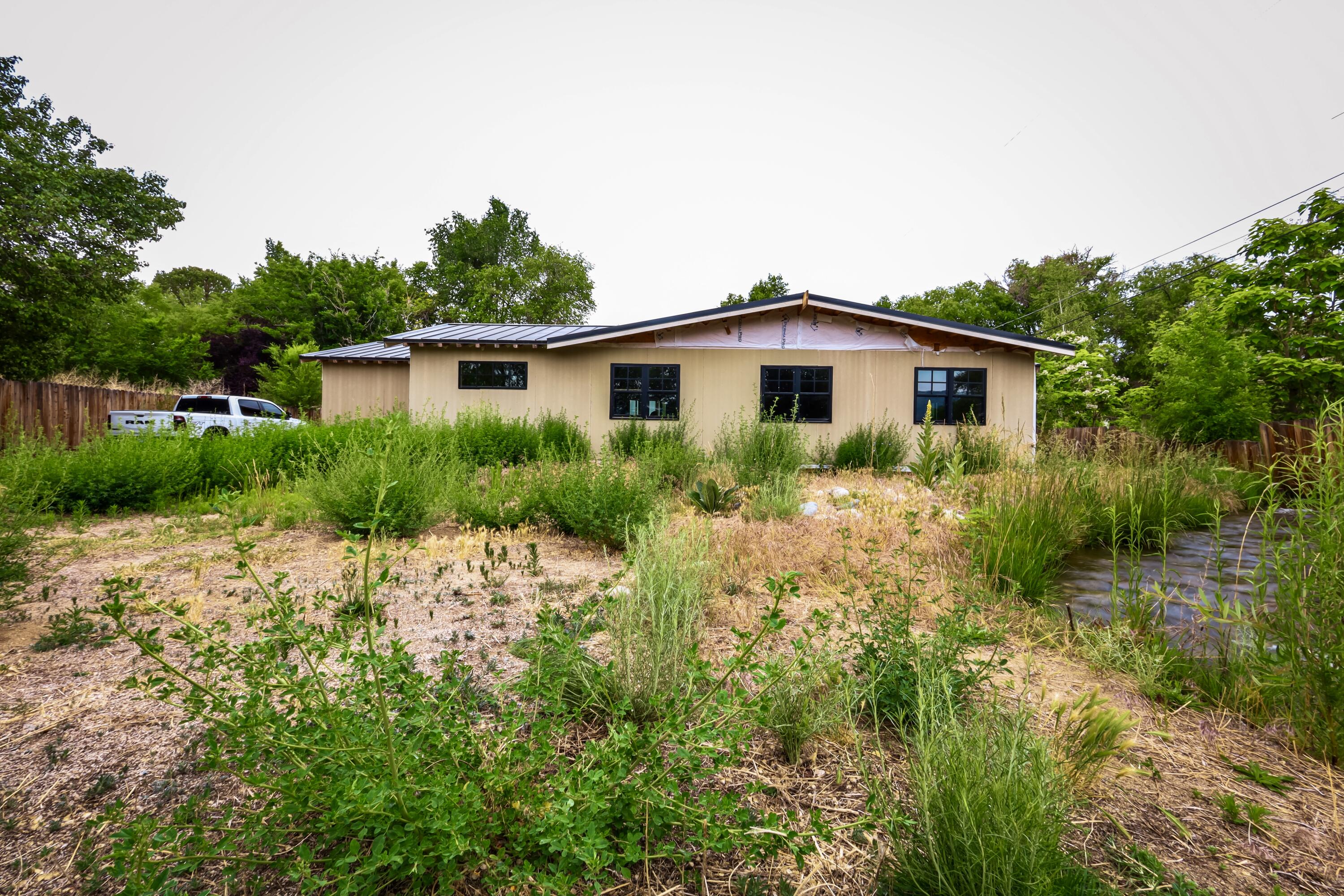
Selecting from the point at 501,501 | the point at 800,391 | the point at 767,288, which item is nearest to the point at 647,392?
the point at 800,391

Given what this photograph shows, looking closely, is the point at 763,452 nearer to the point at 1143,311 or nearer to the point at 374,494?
the point at 374,494

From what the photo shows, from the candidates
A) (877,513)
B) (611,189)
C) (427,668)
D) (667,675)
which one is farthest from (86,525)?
(611,189)

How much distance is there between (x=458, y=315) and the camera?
32.2 meters

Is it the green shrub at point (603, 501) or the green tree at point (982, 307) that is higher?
the green tree at point (982, 307)

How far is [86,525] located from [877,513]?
7.58 metres

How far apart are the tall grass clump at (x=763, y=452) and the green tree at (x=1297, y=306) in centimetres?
1310

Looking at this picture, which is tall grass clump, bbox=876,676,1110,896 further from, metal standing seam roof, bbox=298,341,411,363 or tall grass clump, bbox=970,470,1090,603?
metal standing seam roof, bbox=298,341,411,363

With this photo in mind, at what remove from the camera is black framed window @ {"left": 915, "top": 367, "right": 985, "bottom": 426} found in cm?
1127

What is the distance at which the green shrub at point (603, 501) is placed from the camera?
15.1ft

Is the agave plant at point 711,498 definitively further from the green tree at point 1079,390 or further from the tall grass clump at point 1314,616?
the green tree at point 1079,390

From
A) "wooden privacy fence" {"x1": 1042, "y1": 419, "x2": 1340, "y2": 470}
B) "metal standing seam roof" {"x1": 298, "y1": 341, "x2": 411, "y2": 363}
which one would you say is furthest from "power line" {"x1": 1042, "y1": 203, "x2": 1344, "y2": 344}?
"metal standing seam roof" {"x1": 298, "y1": 341, "x2": 411, "y2": 363}

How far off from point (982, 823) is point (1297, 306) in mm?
19318

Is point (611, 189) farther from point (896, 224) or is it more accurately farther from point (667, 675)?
point (667, 675)

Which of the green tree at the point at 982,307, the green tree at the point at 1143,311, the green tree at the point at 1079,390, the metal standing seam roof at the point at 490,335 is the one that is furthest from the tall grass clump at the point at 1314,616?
the green tree at the point at 982,307
